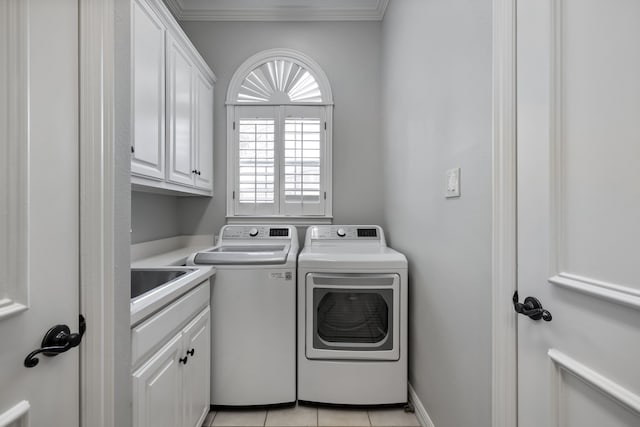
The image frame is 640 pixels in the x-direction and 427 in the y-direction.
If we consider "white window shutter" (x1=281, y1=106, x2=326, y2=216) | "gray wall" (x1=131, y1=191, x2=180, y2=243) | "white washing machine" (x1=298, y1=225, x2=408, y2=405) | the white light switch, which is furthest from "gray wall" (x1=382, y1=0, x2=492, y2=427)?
"gray wall" (x1=131, y1=191, x2=180, y2=243)

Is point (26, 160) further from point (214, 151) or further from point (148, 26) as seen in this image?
point (214, 151)

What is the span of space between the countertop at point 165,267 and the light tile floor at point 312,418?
0.81 m

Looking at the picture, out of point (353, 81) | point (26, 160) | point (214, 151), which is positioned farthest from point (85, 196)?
point (353, 81)

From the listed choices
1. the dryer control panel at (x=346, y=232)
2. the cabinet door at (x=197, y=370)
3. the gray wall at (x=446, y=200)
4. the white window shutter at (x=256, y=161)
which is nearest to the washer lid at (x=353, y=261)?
the gray wall at (x=446, y=200)

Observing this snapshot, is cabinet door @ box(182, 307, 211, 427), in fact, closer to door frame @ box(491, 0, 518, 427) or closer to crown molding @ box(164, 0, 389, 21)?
door frame @ box(491, 0, 518, 427)

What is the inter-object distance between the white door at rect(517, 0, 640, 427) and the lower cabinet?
1.15 metres

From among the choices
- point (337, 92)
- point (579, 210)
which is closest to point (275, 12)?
point (337, 92)

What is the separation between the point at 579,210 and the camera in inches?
26.7

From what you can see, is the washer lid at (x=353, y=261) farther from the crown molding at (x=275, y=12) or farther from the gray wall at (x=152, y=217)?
the crown molding at (x=275, y=12)

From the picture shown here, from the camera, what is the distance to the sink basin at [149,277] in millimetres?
1490

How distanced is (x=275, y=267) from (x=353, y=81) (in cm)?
173

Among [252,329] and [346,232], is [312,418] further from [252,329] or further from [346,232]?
[346,232]

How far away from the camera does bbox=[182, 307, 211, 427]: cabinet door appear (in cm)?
135

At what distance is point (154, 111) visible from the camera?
156cm
